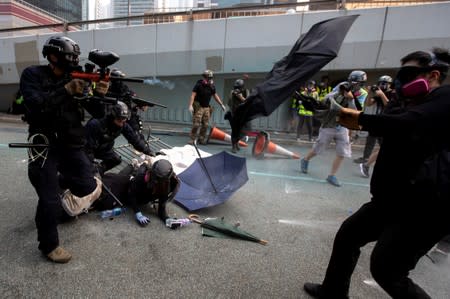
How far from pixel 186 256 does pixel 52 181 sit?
1279mm

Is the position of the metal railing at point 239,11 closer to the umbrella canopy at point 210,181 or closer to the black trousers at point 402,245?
the umbrella canopy at point 210,181

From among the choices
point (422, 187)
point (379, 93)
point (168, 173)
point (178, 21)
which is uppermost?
point (178, 21)

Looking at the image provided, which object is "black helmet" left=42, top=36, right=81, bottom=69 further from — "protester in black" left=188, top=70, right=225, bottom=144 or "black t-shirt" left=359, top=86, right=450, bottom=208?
"protester in black" left=188, top=70, right=225, bottom=144

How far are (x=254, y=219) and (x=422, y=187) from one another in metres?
2.10

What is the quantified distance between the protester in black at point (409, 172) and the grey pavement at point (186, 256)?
81 cm

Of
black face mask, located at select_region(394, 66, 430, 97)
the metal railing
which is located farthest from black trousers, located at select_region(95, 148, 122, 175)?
the metal railing

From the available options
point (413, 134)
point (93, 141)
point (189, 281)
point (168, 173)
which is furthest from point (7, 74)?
point (413, 134)

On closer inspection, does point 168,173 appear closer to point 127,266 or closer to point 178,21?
point 127,266

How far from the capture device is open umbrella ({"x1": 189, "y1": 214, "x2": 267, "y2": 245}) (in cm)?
280

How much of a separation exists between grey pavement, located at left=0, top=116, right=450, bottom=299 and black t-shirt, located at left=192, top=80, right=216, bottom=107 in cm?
381

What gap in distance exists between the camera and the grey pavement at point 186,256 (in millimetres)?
2068

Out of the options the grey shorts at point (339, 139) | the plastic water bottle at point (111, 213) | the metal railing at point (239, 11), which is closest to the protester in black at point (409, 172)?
the plastic water bottle at point (111, 213)

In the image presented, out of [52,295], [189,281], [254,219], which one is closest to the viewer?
[52,295]

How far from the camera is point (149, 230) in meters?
2.91
